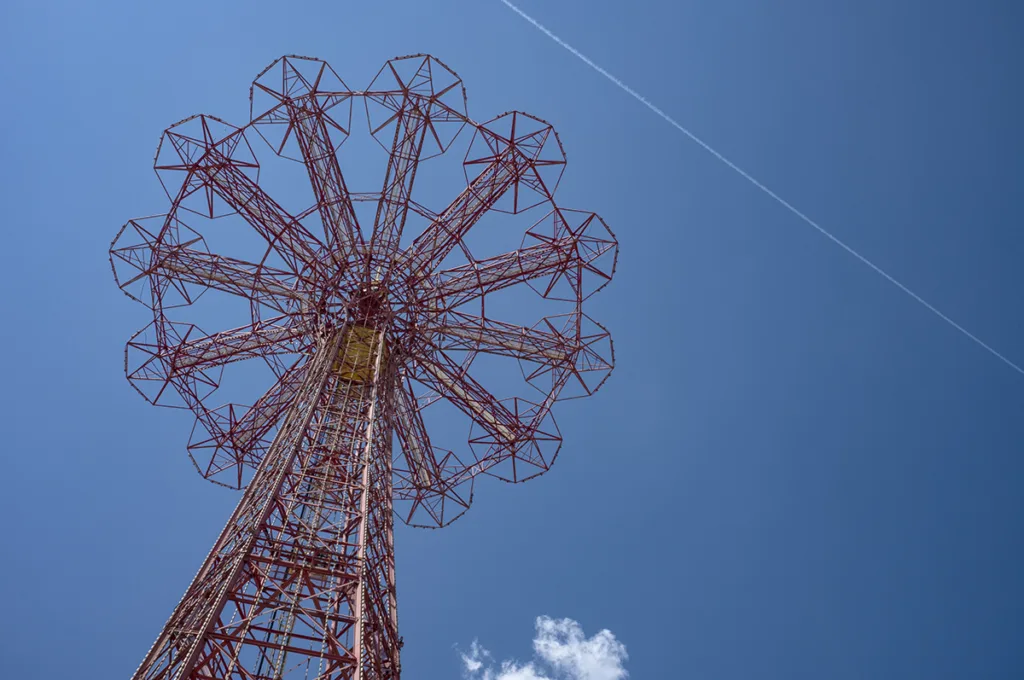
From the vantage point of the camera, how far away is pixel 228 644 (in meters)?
15.1

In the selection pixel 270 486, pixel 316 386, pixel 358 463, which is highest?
pixel 316 386

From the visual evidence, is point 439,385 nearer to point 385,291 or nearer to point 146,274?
point 385,291

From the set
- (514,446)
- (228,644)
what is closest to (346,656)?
(228,644)

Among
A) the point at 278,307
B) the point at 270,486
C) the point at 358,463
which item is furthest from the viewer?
the point at 278,307

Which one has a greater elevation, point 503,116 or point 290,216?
point 503,116

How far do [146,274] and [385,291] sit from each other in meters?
6.48

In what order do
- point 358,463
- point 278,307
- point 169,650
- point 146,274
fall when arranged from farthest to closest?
1. point 278,307
2. point 146,274
3. point 358,463
4. point 169,650

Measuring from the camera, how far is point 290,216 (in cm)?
2253

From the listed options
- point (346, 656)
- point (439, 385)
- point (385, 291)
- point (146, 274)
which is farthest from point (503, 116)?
point (346, 656)

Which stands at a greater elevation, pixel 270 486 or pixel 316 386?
pixel 316 386

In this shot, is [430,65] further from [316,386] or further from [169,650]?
[169,650]

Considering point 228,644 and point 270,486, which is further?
point 270,486

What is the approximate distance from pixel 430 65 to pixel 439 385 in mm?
9470

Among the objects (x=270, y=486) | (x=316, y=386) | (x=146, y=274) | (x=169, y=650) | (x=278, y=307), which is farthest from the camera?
(x=278, y=307)
